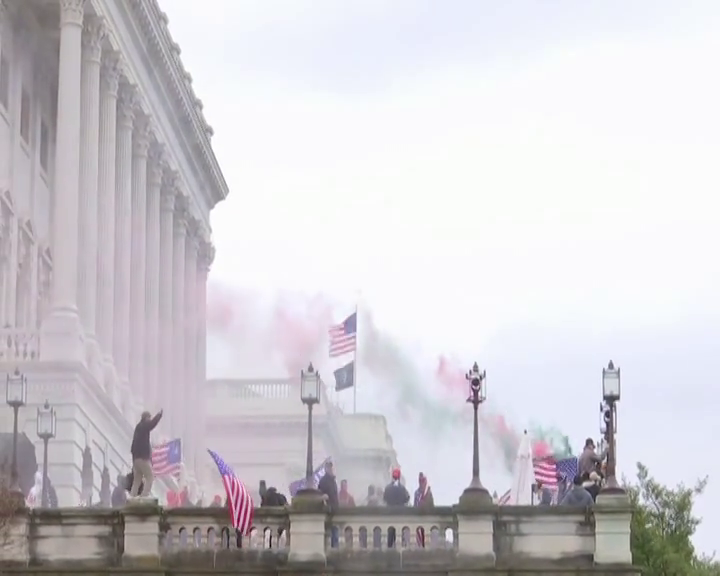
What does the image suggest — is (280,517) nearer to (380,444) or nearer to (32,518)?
(32,518)

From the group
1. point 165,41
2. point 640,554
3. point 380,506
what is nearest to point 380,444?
point 165,41

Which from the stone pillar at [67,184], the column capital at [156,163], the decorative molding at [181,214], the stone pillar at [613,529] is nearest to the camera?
the stone pillar at [613,529]

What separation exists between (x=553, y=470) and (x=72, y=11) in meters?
31.0

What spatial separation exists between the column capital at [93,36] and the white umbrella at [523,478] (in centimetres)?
3177

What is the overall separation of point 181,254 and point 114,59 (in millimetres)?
21320

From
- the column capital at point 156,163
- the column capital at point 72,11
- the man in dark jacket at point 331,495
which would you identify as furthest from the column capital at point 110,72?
the man in dark jacket at point 331,495

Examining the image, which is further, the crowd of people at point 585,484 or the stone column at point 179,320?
the stone column at point 179,320

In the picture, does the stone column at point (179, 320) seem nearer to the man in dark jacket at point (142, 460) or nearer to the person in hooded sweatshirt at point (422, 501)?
the person in hooded sweatshirt at point (422, 501)

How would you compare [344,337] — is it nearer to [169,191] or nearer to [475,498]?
[169,191]

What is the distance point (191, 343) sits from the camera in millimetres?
112688

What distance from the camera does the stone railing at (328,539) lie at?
50.6m

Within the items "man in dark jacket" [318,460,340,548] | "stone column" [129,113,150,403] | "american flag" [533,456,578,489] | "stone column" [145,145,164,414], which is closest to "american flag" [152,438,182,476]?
"stone column" [129,113,150,403]

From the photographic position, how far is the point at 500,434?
291ft

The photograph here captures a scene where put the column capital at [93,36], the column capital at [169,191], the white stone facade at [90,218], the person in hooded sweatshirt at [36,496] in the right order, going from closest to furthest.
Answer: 1. the person in hooded sweatshirt at [36,496]
2. the white stone facade at [90,218]
3. the column capital at [93,36]
4. the column capital at [169,191]
